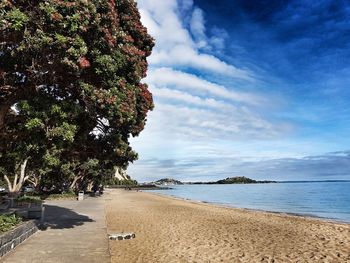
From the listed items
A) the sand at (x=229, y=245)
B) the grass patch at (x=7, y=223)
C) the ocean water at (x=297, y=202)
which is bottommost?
the sand at (x=229, y=245)

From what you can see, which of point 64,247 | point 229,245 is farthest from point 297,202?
point 64,247

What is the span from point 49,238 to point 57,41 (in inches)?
291

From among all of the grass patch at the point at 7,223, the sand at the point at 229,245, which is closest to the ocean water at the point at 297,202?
the sand at the point at 229,245

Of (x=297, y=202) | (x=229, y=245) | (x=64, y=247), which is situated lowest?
(x=229, y=245)

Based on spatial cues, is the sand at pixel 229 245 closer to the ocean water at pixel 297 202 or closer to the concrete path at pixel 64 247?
the concrete path at pixel 64 247

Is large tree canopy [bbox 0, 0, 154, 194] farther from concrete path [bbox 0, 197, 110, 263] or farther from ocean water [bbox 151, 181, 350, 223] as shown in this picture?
ocean water [bbox 151, 181, 350, 223]

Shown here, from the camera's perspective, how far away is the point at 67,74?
11.6 metres

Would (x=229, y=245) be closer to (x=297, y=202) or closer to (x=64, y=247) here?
(x=64, y=247)

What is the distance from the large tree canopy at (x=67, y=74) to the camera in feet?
30.7

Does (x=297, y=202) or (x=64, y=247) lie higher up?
(x=297, y=202)

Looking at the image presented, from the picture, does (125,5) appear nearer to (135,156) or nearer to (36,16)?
(36,16)

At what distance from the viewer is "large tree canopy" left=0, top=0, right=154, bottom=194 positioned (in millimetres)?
9359

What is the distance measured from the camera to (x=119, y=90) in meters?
12.2

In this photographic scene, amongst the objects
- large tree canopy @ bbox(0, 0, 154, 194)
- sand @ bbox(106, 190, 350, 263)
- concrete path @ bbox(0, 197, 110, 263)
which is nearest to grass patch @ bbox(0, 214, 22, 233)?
concrete path @ bbox(0, 197, 110, 263)
